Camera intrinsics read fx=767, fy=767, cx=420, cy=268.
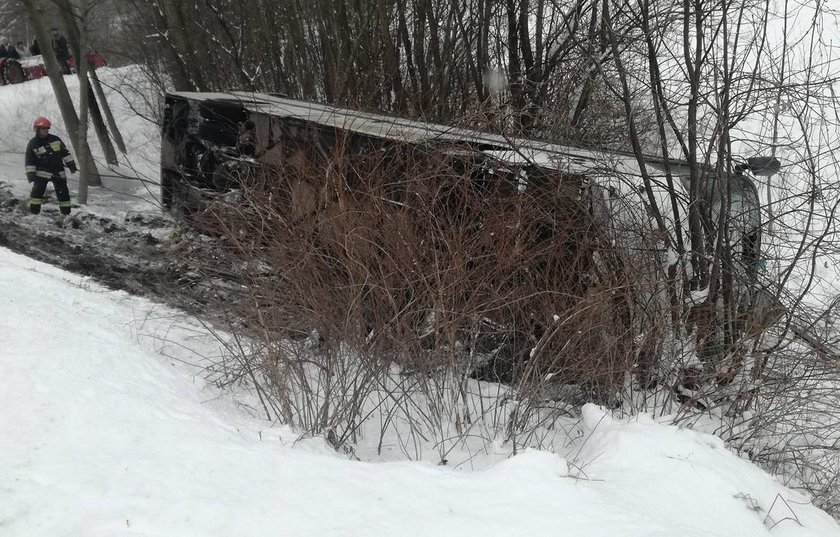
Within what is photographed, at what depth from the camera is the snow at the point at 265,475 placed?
3277 mm

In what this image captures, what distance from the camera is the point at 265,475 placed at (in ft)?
12.1

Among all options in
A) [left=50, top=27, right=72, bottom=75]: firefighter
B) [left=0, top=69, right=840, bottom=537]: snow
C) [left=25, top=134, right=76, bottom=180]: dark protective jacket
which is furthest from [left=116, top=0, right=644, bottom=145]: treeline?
[left=50, top=27, right=72, bottom=75]: firefighter

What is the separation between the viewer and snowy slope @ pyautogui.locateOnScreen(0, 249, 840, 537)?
10.7ft

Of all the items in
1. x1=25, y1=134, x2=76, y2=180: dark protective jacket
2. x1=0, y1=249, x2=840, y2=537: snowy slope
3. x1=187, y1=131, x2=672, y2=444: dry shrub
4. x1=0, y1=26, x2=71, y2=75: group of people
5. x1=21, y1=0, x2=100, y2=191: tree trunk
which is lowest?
Answer: x1=0, y1=249, x2=840, y2=537: snowy slope

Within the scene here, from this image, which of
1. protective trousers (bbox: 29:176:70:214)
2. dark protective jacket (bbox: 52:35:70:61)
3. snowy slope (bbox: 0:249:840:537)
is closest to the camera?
snowy slope (bbox: 0:249:840:537)

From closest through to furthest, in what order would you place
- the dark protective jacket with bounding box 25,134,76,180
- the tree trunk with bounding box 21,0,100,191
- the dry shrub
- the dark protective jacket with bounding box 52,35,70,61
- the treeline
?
the dry shrub → the treeline → the dark protective jacket with bounding box 25,134,76,180 → the tree trunk with bounding box 21,0,100,191 → the dark protective jacket with bounding box 52,35,70,61

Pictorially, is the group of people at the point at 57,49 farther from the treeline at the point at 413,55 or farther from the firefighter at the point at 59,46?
the treeline at the point at 413,55

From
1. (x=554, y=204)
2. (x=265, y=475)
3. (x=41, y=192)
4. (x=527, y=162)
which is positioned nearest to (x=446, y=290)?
(x=554, y=204)

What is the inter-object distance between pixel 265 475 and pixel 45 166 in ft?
29.8

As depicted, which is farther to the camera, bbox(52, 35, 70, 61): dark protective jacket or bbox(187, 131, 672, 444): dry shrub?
bbox(52, 35, 70, 61): dark protective jacket

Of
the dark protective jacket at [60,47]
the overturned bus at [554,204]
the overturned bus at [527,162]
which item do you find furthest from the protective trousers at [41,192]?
the dark protective jacket at [60,47]

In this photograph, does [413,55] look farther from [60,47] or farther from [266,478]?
[60,47]

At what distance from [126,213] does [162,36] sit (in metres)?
5.59

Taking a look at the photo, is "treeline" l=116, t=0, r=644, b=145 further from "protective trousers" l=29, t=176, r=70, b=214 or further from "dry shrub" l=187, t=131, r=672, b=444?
"protective trousers" l=29, t=176, r=70, b=214
